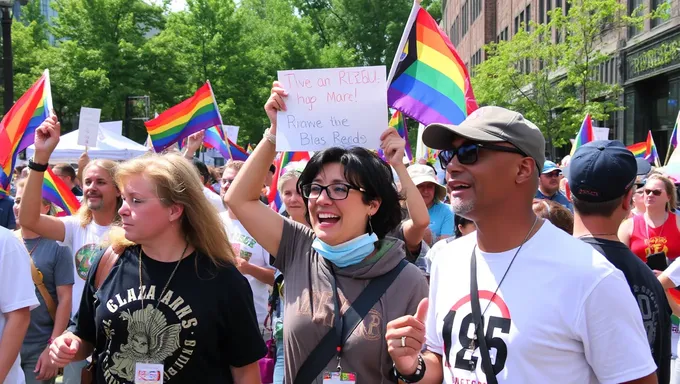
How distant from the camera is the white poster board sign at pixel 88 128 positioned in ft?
28.2

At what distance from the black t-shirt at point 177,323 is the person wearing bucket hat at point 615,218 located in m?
1.57

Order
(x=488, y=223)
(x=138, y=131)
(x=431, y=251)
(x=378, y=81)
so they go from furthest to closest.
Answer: (x=138, y=131) → (x=431, y=251) → (x=378, y=81) → (x=488, y=223)

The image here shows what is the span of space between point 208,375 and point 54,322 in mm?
2382

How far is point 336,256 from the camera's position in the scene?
316 cm

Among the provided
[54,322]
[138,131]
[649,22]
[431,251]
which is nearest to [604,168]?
[431,251]

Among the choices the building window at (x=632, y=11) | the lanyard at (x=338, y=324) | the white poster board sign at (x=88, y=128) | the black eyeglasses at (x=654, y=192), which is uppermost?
the building window at (x=632, y=11)

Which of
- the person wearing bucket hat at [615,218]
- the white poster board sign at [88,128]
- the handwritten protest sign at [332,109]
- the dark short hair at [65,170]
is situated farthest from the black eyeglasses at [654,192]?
the dark short hair at [65,170]

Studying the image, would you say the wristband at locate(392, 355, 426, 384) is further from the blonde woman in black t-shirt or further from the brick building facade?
the brick building facade

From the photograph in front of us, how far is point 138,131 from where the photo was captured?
3400 centimetres

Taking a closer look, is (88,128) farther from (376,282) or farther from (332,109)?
(376,282)

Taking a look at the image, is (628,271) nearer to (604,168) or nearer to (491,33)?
(604,168)

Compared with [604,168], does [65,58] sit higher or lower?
higher

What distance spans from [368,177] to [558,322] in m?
1.31

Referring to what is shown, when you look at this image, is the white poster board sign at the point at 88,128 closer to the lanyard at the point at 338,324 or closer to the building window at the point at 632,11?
the lanyard at the point at 338,324
